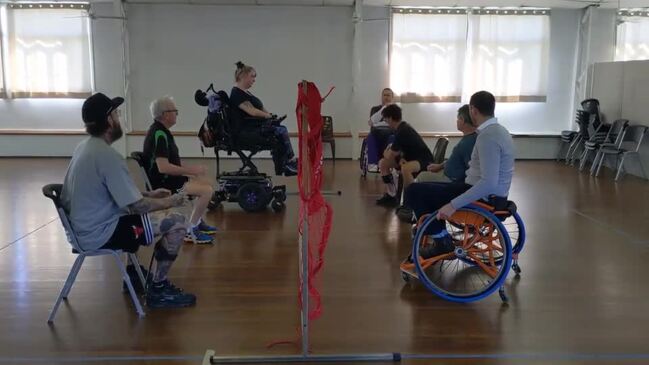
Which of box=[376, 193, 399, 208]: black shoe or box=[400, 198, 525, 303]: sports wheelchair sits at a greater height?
box=[400, 198, 525, 303]: sports wheelchair

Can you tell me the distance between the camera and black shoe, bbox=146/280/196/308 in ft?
10.5

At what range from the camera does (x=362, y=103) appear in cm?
994

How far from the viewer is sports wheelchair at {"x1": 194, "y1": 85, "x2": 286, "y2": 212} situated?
17.8ft

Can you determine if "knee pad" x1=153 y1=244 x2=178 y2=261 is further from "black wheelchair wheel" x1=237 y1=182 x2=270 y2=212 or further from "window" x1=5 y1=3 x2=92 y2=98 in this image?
"window" x1=5 y1=3 x2=92 y2=98

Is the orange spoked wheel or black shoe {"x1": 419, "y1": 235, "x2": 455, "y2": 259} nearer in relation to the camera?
the orange spoked wheel

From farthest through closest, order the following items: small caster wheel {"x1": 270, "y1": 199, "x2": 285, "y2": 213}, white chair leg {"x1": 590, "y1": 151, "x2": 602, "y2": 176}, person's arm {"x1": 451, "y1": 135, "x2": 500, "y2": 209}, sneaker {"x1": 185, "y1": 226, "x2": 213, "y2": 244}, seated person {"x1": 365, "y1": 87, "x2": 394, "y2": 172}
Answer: white chair leg {"x1": 590, "y1": 151, "x2": 602, "y2": 176}
seated person {"x1": 365, "y1": 87, "x2": 394, "y2": 172}
small caster wheel {"x1": 270, "y1": 199, "x2": 285, "y2": 213}
sneaker {"x1": 185, "y1": 226, "x2": 213, "y2": 244}
person's arm {"x1": 451, "y1": 135, "x2": 500, "y2": 209}

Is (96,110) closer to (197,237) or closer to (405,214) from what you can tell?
A: (197,237)

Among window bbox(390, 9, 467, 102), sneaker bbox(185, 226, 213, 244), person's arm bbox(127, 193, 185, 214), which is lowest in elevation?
sneaker bbox(185, 226, 213, 244)

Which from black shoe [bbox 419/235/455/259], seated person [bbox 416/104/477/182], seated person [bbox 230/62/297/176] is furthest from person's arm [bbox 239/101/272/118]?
black shoe [bbox 419/235/455/259]

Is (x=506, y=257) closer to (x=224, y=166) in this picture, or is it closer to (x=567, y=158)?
(x=224, y=166)

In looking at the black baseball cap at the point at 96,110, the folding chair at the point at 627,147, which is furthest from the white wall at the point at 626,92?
the black baseball cap at the point at 96,110

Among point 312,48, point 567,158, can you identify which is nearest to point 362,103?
point 312,48

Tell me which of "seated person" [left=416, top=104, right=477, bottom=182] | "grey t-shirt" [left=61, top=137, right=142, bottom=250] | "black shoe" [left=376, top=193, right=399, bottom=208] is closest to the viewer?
"grey t-shirt" [left=61, top=137, right=142, bottom=250]

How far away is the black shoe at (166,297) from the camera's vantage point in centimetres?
320
